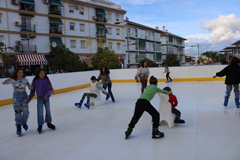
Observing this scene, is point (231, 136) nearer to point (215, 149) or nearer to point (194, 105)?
point (215, 149)

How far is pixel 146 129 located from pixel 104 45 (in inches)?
1294

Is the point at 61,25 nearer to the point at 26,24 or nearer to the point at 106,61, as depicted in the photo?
the point at 26,24

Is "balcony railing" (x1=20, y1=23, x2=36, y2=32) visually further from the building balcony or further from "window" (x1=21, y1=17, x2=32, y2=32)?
the building balcony

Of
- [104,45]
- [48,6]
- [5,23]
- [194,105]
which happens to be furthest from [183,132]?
[104,45]

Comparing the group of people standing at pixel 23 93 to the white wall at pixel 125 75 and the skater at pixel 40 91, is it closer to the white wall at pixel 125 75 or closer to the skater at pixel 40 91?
the skater at pixel 40 91

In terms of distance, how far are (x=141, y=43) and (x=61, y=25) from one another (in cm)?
2165

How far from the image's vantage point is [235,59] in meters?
6.36

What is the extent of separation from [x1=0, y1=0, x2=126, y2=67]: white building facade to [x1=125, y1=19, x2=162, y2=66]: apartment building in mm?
4301

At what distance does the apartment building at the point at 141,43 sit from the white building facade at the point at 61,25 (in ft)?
14.1

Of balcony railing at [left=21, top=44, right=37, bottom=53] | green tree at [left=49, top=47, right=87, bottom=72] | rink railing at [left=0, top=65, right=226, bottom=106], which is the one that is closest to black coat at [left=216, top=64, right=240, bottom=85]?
rink railing at [left=0, top=65, right=226, bottom=106]

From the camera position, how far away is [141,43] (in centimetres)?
4797

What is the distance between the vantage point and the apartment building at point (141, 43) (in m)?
44.3

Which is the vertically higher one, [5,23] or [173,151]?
[5,23]

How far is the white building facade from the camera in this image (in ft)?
86.1
